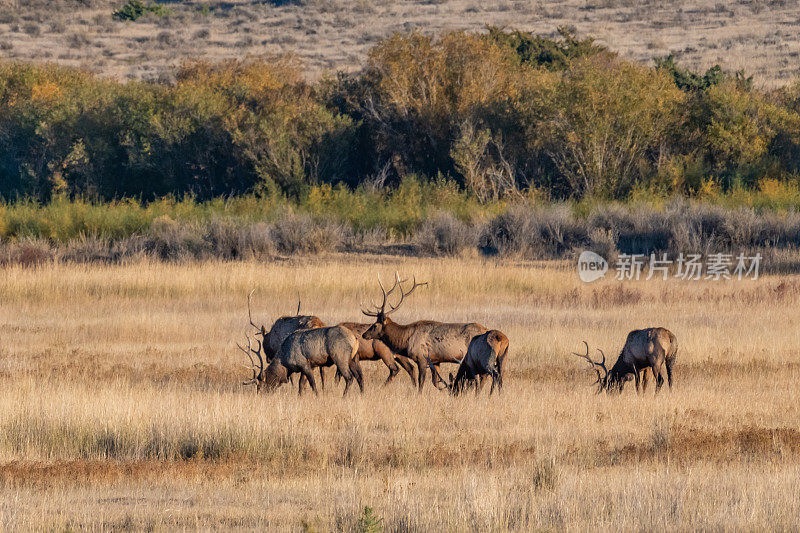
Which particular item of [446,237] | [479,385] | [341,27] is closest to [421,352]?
[479,385]

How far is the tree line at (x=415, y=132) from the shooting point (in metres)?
36.6

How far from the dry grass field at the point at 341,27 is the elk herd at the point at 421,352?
54005 mm

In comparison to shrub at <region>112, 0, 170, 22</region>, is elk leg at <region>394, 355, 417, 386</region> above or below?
below

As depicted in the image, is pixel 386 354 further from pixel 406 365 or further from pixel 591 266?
pixel 591 266

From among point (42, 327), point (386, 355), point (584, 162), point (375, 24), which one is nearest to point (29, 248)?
point (42, 327)

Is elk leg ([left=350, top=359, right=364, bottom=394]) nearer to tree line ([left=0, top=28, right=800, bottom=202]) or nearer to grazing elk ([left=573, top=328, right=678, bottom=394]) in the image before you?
grazing elk ([left=573, top=328, right=678, bottom=394])

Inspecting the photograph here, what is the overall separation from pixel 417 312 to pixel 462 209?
1229 cm

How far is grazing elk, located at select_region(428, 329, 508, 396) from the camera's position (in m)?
12.9

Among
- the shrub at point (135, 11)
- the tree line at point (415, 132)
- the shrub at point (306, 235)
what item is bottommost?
the shrub at point (306, 235)

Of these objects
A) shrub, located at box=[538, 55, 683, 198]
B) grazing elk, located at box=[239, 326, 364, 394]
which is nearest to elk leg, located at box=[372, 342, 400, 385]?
grazing elk, located at box=[239, 326, 364, 394]

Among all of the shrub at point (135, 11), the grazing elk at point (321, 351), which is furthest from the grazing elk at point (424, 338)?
the shrub at point (135, 11)

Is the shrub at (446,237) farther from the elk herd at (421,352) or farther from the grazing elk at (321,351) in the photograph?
the grazing elk at (321,351)

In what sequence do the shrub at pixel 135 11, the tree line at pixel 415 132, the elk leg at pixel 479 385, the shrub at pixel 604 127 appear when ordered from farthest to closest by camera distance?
the shrub at pixel 135 11, the tree line at pixel 415 132, the shrub at pixel 604 127, the elk leg at pixel 479 385

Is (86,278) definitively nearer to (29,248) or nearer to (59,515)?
(29,248)
